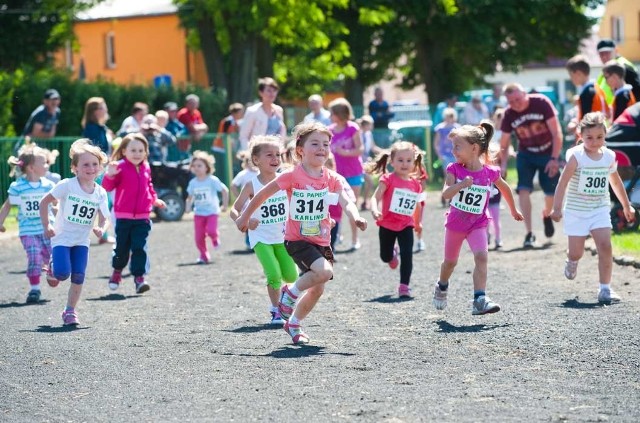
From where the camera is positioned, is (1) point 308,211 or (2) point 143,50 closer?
(1) point 308,211

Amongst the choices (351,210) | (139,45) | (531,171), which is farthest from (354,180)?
(139,45)

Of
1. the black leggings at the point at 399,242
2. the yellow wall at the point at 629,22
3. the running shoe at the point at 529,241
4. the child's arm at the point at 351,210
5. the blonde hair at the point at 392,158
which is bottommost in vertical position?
the running shoe at the point at 529,241

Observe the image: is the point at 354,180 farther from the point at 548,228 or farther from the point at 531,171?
the point at 548,228

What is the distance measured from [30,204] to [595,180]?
5.36 meters

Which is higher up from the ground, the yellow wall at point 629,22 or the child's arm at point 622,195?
the yellow wall at point 629,22

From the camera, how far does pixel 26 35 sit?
46.5m

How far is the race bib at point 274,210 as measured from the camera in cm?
1101

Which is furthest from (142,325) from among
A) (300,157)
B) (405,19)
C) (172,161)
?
(405,19)

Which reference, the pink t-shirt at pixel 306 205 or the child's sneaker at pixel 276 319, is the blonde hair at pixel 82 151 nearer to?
the child's sneaker at pixel 276 319

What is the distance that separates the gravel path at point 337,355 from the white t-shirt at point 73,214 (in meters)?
0.67

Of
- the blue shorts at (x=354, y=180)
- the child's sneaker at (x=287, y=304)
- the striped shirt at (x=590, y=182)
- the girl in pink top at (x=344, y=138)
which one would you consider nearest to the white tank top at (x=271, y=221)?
the child's sneaker at (x=287, y=304)

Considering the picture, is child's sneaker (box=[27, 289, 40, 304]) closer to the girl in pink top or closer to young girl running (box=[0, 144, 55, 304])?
young girl running (box=[0, 144, 55, 304])

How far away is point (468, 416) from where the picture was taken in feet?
22.3

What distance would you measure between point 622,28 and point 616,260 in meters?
76.9
